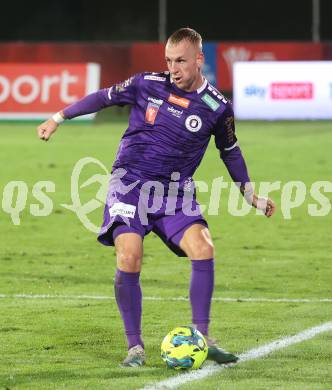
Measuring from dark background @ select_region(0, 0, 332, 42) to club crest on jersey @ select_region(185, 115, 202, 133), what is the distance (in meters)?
35.3

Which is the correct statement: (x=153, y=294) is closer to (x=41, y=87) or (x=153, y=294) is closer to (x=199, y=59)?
(x=199, y=59)

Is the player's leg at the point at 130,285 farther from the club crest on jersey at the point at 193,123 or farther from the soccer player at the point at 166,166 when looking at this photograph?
the club crest on jersey at the point at 193,123

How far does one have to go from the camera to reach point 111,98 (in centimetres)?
778

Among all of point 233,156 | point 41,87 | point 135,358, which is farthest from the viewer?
point 41,87

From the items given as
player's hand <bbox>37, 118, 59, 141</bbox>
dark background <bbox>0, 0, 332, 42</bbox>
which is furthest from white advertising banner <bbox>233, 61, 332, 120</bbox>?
player's hand <bbox>37, 118, 59, 141</bbox>

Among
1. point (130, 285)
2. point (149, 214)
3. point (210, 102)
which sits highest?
point (210, 102)

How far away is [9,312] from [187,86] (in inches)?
99.2

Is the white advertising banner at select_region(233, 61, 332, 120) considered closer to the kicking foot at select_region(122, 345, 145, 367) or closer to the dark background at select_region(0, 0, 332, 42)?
the dark background at select_region(0, 0, 332, 42)

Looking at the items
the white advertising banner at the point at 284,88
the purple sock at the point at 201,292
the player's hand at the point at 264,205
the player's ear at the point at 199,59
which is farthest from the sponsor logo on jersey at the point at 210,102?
the white advertising banner at the point at 284,88

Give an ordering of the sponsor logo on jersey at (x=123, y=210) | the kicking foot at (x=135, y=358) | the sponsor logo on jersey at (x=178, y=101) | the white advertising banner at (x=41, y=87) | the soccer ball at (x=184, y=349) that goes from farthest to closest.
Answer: the white advertising banner at (x=41, y=87) < the sponsor logo on jersey at (x=178, y=101) < the sponsor logo on jersey at (x=123, y=210) < the kicking foot at (x=135, y=358) < the soccer ball at (x=184, y=349)

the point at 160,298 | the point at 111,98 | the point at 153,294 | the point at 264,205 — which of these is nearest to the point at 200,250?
the point at 264,205

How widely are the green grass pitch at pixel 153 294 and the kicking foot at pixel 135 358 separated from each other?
65 millimetres

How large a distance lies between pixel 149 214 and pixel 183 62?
3.09 ft

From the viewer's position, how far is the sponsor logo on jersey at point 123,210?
7.56 metres
